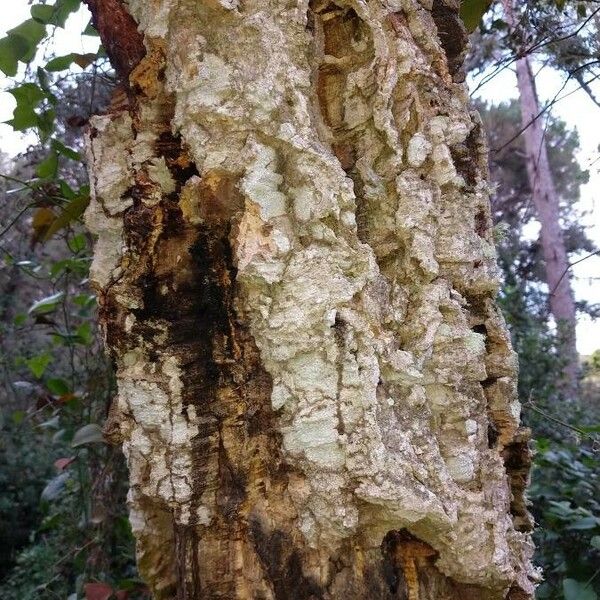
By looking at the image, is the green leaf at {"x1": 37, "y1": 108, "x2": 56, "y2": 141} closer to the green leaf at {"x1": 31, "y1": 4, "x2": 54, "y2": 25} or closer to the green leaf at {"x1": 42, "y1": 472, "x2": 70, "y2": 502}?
the green leaf at {"x1": 31, "y1": 4, "x2": 54, "y2": 25}

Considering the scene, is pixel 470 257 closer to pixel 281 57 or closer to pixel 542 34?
pixel 281 57

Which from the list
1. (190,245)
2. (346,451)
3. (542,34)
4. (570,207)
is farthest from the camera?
(570,207)

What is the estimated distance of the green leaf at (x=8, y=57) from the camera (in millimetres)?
1211

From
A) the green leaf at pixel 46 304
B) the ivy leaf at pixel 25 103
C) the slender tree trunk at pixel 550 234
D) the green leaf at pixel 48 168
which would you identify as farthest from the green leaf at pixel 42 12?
the slender tree trunk at pixel 550 234

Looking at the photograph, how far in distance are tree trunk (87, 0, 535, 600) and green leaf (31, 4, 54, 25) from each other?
43 cm

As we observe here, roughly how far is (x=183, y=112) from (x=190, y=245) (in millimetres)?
174

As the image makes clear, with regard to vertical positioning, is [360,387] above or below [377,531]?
above

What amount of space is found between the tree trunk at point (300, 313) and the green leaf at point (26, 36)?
43 cm

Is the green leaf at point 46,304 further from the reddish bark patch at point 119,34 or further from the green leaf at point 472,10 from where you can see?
the green leaf at point 472,10

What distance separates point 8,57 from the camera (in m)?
1.22

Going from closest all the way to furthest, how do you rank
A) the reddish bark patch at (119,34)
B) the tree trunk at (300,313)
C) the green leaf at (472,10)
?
1. the tree trunk at (300,313)
2. the reddish bark patch at (119,34)
3. the green leaf at (472,10)

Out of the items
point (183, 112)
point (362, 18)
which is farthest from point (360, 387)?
point (362, 18)

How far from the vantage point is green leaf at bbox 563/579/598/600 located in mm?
1330

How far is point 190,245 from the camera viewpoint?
2.70ft
